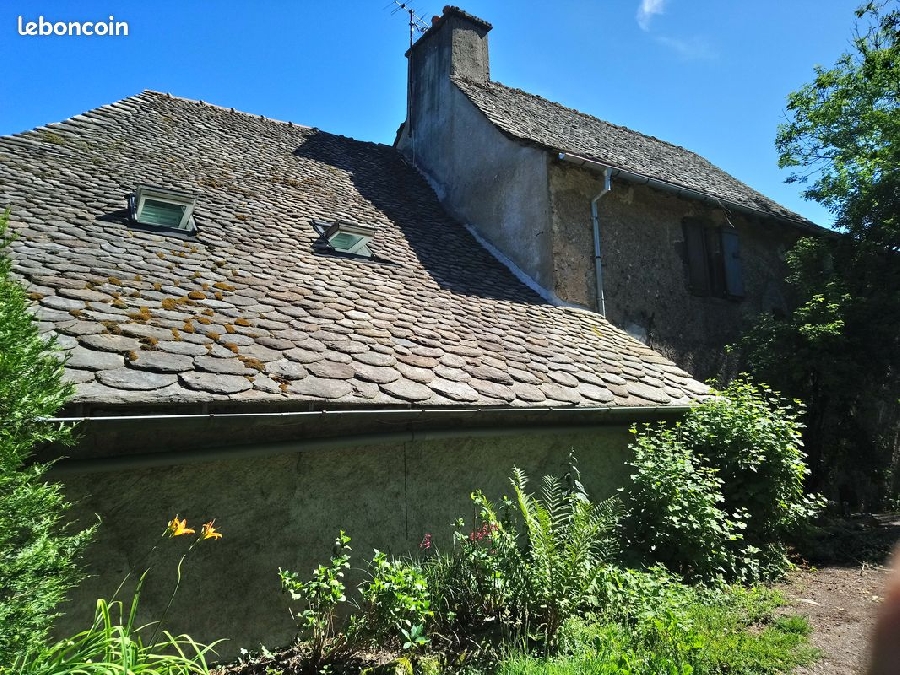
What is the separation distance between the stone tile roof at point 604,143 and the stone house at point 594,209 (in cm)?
5

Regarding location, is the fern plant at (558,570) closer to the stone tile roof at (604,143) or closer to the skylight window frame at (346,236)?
the skylight window frame at (346,236)

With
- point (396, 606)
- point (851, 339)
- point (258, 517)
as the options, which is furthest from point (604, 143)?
point (396, 606)

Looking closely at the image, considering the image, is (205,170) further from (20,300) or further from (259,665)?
(259,665)

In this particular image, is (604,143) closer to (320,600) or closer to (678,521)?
(678,521)

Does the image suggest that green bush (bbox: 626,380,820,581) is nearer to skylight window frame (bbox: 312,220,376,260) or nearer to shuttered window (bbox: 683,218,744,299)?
shuttered window (bbox: 683,218,744,299)

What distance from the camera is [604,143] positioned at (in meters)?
10.6

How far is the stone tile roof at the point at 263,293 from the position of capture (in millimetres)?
4062

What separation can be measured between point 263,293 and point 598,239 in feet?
16.9

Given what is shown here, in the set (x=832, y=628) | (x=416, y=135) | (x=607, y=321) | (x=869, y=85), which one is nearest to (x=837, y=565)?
(x=832, y=628)

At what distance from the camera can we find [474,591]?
3.86 metres

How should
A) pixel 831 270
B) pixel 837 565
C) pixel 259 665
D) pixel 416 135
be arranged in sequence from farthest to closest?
pixel 416 135 → pixel 831 270 → pixel 837 565 → pixel 259 665

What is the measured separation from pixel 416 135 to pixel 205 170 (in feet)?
16.3

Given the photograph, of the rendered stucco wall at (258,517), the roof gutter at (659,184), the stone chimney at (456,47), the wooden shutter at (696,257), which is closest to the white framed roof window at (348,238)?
the roof gutter at (659,184)

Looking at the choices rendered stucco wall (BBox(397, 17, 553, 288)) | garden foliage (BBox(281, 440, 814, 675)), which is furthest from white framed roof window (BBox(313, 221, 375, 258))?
garden foliage (BBox(281, 440, 814, 675))
